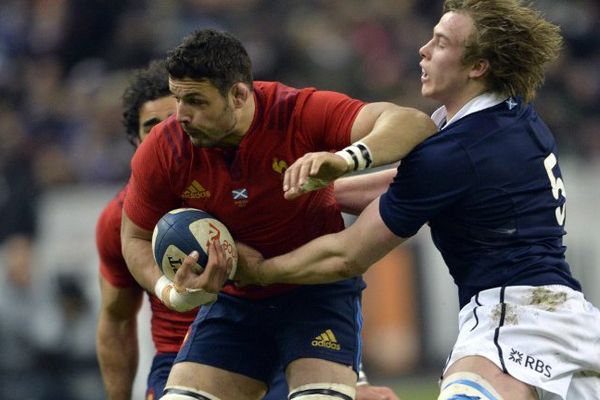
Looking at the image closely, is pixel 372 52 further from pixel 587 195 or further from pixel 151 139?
pixel 151 139

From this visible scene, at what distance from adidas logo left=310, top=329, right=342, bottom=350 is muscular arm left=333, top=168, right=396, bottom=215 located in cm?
71

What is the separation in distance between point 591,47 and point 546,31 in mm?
9586

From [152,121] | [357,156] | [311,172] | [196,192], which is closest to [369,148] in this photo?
[357,156]

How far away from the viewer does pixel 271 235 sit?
6.42 metres

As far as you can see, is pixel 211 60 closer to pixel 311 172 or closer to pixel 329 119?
pixel 329 119

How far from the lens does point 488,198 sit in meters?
5.98

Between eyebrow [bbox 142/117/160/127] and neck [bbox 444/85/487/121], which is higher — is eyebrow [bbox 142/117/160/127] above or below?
below

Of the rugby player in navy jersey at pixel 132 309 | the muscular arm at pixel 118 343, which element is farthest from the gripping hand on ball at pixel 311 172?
the muscular arm at pixel 118 343

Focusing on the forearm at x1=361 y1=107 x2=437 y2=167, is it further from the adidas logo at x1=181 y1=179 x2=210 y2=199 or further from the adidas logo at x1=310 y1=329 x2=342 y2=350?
the adidas logo at x1=310 y1=329 x2=342 y2=350

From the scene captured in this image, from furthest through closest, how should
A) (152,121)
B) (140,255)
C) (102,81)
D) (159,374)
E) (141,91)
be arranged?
(102,81)
(141,91)
(152,121)
(159,374)
(140,255)

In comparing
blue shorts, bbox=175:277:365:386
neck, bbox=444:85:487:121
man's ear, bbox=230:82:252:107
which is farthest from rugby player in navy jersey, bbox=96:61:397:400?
neck, bbox=444:85:487:121

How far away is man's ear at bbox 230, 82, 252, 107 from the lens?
20.4 feet

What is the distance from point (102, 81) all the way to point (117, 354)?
23.9ft

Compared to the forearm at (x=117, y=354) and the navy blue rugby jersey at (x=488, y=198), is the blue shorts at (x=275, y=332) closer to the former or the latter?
the navy blue rugby jersey at (x=488, y=198)
